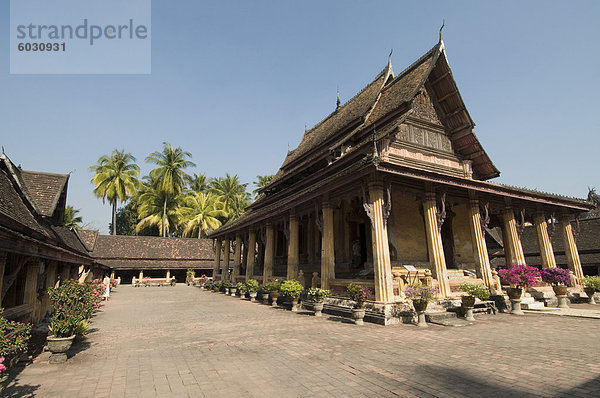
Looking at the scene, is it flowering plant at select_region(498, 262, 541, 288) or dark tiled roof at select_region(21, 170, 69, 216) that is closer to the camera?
dark tiled roof at select_region(21, 170, 69, 216)

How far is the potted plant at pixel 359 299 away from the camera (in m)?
9.34

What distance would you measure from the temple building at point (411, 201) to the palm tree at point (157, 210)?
35.9 m

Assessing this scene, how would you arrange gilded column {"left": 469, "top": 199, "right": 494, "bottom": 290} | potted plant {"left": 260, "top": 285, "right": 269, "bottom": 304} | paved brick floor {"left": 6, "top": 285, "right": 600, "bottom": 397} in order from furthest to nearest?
potted plant {"left": 260, "top": 285, "right": 269, "bottom": 304} < gilded column {"left": 469, "top": 199, "right": 494, "bottom": 290} < paved brick floor {"left": 6, "top": 285, "right": 600, "bottom": 397}

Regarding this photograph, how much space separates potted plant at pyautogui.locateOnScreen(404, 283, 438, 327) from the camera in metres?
8.91

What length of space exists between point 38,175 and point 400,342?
574 inches

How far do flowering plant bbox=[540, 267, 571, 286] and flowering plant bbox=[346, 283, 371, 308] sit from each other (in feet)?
28.1

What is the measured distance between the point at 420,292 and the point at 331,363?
5.19m

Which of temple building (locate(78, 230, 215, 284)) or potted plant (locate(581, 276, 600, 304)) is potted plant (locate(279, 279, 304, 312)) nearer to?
potted plant (locate(581, 276, 600, 304))

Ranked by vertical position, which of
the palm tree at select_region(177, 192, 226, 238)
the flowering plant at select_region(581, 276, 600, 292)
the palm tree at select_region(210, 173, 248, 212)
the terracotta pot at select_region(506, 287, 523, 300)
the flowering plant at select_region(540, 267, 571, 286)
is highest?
the palm tree at select_region(210, 173, 248, 212)

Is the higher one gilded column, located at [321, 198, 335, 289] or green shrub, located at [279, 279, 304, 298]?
gilded column, located at [321, 198, 335, 289]

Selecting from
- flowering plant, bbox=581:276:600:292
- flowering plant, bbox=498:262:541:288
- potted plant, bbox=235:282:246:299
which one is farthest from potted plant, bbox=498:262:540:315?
potted plant, bbox=235:282:246:299

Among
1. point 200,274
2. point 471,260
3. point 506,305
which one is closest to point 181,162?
point 200,274

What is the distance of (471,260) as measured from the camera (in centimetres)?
1625

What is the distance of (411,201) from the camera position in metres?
14.9
